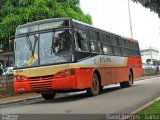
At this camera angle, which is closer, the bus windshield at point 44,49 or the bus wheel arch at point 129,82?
the bus windshield at point 44,49

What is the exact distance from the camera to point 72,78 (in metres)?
17.2

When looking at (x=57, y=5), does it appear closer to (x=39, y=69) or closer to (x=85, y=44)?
(x=85, y=44)

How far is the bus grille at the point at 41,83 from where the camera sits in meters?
17.2

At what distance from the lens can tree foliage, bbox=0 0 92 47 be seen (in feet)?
93.4

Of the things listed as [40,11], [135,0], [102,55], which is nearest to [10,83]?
[40,11]

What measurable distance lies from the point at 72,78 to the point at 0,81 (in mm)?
9420

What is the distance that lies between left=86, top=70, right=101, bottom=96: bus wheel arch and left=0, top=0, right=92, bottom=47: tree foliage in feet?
30.7

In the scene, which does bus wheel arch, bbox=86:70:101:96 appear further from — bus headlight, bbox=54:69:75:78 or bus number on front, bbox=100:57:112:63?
bus headlight, bbox=54:69:75:78

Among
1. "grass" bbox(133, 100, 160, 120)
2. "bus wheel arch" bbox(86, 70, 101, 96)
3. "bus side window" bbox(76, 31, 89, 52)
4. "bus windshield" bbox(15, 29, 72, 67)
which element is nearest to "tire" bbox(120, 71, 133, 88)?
"bus wheel arch" bbox(86, 70, 101, 96)

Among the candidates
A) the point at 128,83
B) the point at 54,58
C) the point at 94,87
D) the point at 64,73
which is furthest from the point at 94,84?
the point at 128,83

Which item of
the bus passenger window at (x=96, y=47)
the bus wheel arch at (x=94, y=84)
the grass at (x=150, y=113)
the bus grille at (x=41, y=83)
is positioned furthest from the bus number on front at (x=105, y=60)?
the grass at (x=150, y=113)

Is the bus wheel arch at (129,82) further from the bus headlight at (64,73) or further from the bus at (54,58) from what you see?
the bus headlight at (64,73)

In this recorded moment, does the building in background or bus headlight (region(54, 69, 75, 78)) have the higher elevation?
the building in background

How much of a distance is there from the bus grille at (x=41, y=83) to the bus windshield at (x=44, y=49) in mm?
575
